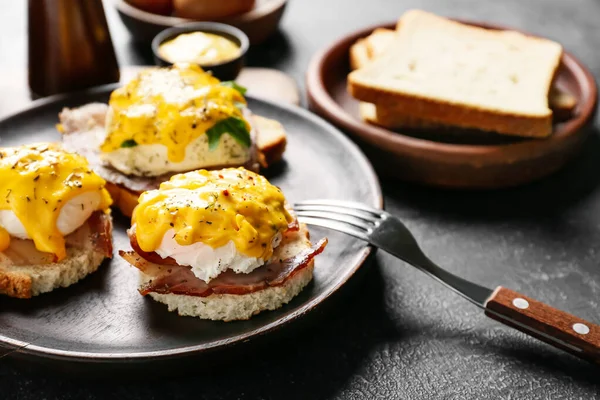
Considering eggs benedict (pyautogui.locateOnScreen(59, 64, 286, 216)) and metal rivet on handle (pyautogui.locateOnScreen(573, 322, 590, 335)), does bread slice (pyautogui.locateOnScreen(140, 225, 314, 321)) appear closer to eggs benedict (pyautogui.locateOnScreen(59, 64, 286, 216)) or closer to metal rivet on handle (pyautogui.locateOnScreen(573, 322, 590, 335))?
eggs benedict (pyautogui.locateOnScreen(59, 64, 286, 216))

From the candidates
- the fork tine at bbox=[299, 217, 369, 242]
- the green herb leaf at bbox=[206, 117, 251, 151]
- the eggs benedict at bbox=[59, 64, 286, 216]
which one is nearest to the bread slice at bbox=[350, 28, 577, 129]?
the eggs benedict at bbox=[59, 64, 286, 216]

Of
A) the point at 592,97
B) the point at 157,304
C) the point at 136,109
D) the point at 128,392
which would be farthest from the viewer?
the point at 592,97

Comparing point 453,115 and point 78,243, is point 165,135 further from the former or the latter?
point 453,115

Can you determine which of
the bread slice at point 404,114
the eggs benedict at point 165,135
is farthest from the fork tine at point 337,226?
the bread slice at point 404,114

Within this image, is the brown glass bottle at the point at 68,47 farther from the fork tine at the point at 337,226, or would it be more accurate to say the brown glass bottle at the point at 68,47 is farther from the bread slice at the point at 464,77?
the fork tine at the point at 337,226

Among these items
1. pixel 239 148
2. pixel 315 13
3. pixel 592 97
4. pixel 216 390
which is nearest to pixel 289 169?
pixel 239 148

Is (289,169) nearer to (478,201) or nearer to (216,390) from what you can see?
(478,201)
